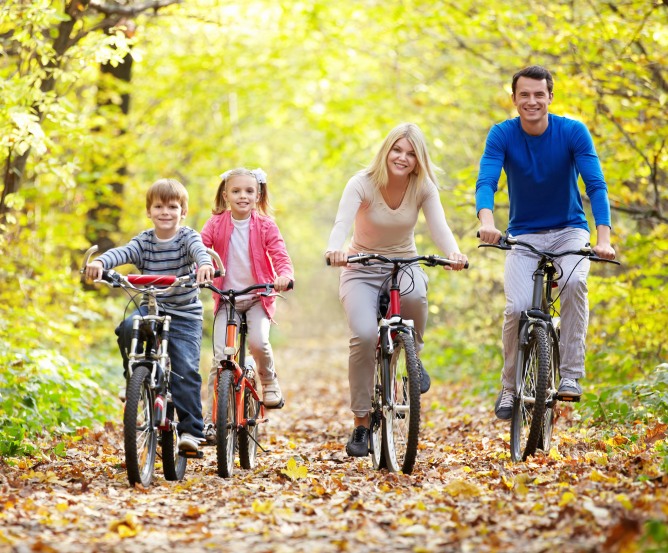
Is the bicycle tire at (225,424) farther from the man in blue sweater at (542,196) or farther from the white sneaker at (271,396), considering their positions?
the man in blue sweater at (542,196)

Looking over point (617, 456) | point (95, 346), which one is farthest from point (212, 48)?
point (617, 456)

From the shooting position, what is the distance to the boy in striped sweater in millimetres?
6148

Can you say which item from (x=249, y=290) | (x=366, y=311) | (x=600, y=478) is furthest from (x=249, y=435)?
(x=600, y=478)

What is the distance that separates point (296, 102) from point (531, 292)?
535 inches

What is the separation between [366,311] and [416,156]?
115cm

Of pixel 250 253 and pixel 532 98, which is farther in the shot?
pixel 250 253

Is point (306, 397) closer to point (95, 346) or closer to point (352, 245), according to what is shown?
point (95, 346)

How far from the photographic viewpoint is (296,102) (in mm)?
19062

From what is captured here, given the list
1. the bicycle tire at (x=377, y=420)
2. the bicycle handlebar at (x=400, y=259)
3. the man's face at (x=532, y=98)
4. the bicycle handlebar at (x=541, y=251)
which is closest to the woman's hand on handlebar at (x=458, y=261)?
the bicycle handlebar at (x=400, y=259)

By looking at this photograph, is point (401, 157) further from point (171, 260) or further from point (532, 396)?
point (532, 396)

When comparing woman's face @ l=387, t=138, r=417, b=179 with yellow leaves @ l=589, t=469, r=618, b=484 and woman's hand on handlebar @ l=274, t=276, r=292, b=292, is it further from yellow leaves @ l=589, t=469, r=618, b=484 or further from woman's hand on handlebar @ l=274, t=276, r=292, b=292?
yellow leaves @ l=589, t=469, r=618, b=484

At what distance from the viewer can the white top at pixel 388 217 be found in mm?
6309

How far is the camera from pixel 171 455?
576 cm

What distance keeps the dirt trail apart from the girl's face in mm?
1914
